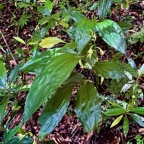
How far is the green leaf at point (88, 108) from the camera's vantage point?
1.03m

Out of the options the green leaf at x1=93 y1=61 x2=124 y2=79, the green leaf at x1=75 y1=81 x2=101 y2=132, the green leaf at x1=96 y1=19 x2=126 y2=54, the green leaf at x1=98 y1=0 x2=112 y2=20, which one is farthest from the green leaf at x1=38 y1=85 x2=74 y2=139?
the green leaf at x1=98 y1=0 x2=112 y2=20

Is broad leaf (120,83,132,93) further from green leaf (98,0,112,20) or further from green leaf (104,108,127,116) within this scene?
green leaf (98,0,112,20)

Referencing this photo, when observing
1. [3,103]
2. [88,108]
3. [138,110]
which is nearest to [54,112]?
[88,108]

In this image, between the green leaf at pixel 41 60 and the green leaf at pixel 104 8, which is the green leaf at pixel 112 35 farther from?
the green leaf at pixel 41 60

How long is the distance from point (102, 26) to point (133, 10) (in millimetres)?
1292

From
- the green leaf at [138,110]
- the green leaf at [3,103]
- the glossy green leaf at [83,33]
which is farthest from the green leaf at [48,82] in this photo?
the green leaf at [138,110]

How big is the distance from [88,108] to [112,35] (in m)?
0.30

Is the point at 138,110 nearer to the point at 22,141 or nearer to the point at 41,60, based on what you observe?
the point at 41,60

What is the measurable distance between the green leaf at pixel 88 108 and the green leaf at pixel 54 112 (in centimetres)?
5

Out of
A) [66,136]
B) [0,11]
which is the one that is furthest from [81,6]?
[66,136]

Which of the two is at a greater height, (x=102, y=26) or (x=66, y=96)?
(x=102, y=26)

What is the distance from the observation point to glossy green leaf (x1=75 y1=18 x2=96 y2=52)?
1.02 meters

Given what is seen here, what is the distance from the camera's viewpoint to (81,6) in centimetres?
238

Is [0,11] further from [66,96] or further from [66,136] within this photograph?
[66,96]
